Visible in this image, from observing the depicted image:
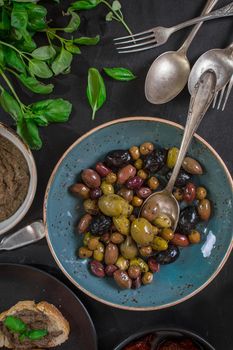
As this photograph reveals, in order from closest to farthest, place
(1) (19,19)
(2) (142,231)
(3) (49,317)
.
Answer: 1. (1) (19,19)
2. (2) (142,231)
3. (3) (49,317)

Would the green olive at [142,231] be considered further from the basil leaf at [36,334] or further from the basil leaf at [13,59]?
the basil leaf at [13,59]

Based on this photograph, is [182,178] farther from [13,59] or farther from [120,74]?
[13,59]

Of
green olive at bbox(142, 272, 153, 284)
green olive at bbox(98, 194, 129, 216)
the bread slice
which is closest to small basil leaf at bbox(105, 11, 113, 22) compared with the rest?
green olive at bbox(98, 194, 129, 216)

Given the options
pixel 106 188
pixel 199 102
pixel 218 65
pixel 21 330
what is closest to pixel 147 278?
pixel 106 188

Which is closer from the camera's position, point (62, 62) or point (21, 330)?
point (62, 62)

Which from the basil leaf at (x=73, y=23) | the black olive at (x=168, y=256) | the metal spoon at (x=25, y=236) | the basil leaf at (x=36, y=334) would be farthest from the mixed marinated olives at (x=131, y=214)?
the basil leaf at (x=73, y=23)

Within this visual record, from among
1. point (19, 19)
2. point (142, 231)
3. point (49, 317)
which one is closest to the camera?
point (19, 19)

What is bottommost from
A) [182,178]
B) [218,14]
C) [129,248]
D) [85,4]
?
[129,248]
